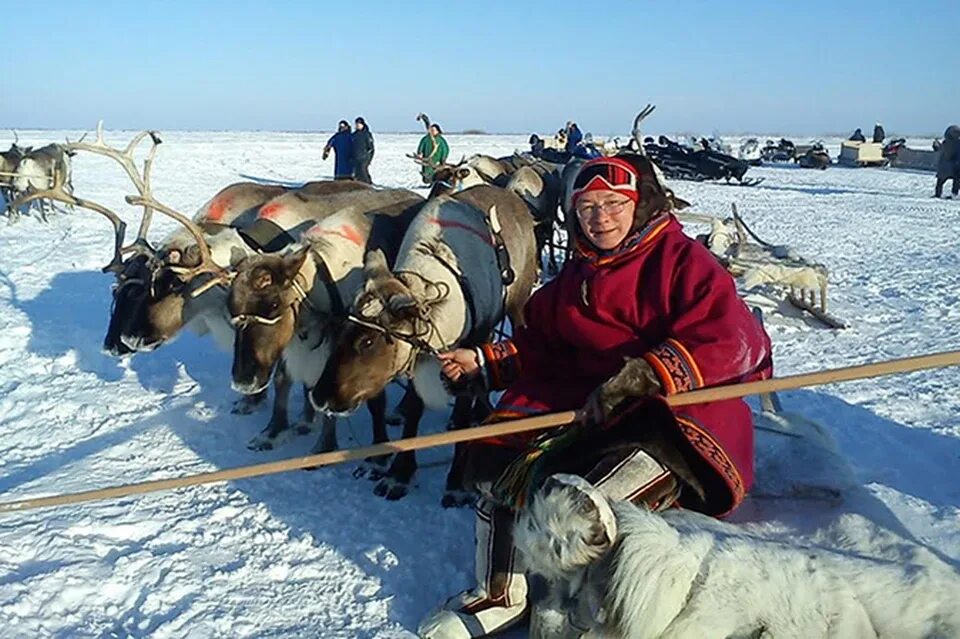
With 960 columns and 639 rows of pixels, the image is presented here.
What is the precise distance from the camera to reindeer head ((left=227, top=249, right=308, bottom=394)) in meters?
4.00

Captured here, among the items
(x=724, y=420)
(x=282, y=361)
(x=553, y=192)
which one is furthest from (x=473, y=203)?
(x=553, y=192)

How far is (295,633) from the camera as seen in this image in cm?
284

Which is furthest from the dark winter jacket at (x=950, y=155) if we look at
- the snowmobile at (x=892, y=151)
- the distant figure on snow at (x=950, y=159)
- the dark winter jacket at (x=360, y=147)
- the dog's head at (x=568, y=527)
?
the dog's head at (x=568, y=527)

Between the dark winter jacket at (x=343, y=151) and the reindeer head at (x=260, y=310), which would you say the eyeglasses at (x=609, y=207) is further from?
the dark winter jacket at (x=343, y=151)

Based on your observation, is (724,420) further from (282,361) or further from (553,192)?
(553,192)

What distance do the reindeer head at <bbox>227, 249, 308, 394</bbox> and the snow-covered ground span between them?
0.56 meters

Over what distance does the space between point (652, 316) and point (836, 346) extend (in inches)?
173

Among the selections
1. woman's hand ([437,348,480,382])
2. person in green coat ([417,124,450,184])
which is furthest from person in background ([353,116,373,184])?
woman's hand ([437,348,480,382])

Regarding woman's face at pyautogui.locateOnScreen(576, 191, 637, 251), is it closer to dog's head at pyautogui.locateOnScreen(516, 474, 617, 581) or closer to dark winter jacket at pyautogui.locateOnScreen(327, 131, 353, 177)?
dog's head at pyautogui.locateOnScreen(516, 474, 617, 581)

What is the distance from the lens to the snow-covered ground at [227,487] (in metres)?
2.96

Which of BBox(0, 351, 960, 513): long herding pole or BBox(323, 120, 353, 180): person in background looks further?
BBox(323, 120, 353, 180): person in background

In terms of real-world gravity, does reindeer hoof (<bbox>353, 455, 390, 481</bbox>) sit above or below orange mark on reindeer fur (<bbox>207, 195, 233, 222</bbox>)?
below

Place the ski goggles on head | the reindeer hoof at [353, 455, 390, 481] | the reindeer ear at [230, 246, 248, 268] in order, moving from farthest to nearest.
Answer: the reindeer ear at [230, 246, 248, 268], the reindeer hoof at [353, 455, 390, 481], the ski goggles on head

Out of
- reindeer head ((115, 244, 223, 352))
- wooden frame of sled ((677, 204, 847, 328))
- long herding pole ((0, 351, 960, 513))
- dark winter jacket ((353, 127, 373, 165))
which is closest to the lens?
long herding pole ((0, 351, 960, 513))
